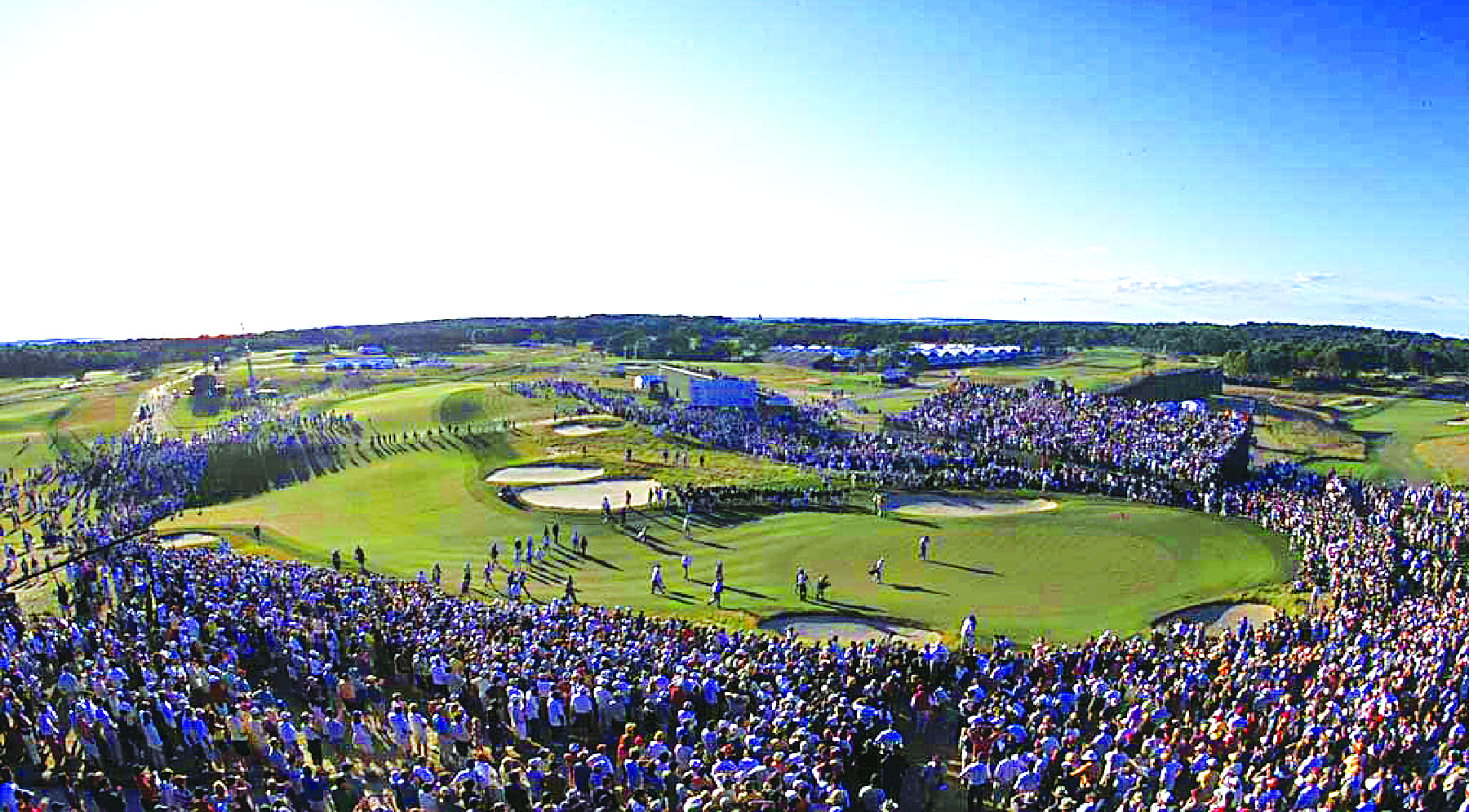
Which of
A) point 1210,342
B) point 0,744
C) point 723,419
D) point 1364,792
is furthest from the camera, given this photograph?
point 1210,342

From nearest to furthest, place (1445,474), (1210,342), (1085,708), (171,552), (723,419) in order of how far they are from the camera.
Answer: (1085,708) < (171,552) < (1445,474) < (723,419) < (1210,342)

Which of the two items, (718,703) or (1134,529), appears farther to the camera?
(1134,529)

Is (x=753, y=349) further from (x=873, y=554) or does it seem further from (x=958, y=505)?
(x=873, y=554)

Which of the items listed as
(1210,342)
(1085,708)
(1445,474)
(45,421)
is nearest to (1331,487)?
(1445,474)

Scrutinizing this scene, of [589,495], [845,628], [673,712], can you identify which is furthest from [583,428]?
[673,712]

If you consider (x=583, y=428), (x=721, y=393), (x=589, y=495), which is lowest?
(x=589, y=495)

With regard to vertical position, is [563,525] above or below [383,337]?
below

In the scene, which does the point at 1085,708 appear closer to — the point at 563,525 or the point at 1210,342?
the point at 563,525
